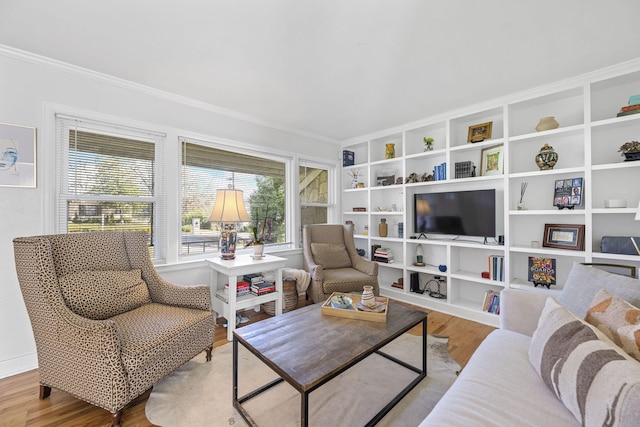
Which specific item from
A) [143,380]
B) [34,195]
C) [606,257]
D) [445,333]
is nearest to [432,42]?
[606,257]

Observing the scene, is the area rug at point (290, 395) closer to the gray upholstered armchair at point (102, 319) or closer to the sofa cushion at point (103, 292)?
the gray upholstered armchair at point (102, 319)

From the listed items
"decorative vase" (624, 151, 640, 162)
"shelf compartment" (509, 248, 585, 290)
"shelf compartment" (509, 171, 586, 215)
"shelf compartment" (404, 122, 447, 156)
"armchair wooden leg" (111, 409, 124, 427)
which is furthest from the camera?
"shelf compartment" (404, 122, 447, 156)

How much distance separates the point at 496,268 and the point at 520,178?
38.9 inches

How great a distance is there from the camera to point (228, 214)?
2.65 meters

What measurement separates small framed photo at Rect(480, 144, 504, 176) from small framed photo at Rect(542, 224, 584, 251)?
0.73 m

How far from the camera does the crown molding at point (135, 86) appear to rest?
1.98m

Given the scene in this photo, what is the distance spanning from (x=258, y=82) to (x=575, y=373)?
2.72 m

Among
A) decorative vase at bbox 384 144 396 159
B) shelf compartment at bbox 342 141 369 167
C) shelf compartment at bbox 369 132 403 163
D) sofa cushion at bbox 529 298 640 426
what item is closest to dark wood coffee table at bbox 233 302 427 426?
sofa cushion at bbox 529 298 640 426

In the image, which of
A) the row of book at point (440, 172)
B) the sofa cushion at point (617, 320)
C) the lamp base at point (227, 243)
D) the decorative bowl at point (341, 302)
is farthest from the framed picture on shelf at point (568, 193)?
the lamp base at point (227, 243)

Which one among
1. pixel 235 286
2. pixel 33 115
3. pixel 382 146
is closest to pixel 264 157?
pixel 235 286

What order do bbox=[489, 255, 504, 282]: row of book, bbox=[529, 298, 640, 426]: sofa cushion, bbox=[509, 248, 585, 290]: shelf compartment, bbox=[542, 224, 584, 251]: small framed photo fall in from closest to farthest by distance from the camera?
bbox=[529, 298, 640, 426]: sofa cushion
bbox=[542, 224, 584, 251]: small framed photo
bbox=[509, 248, 585, 290]: shelf compartment
bbox=[489, 255, 504, 282]: row of book

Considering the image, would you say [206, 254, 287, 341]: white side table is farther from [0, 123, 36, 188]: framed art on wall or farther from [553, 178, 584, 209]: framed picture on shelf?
[553, 178, 584, 209]: framed picture on shelf

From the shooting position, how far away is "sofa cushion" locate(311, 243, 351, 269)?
330 cm

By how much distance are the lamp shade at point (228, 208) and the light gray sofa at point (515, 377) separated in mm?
2204
